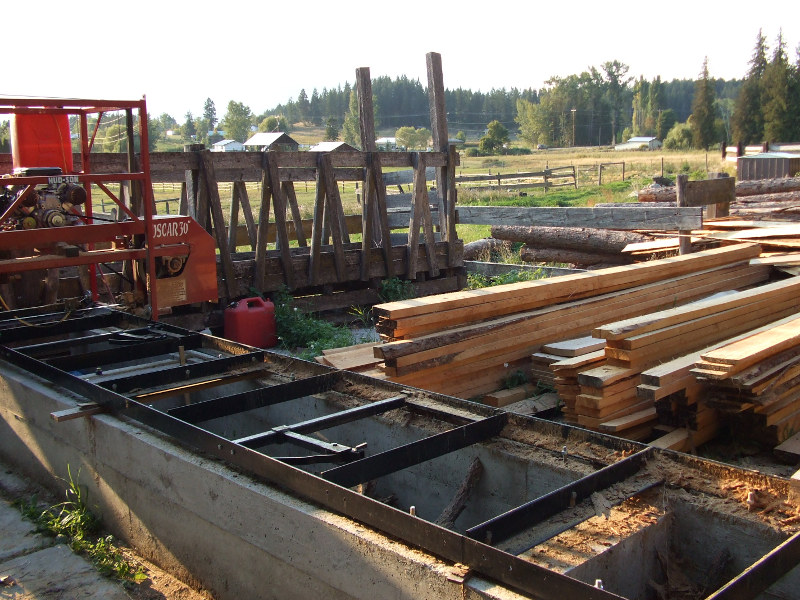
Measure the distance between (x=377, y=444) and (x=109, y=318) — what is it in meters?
3.76

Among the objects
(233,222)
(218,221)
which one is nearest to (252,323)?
(218,221)

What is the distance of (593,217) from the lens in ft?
40.8

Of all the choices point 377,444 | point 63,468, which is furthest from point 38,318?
point 377,444

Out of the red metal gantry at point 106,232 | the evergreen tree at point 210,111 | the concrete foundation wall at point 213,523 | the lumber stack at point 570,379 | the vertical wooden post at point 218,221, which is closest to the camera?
the concrete foundation wall at point 213,523

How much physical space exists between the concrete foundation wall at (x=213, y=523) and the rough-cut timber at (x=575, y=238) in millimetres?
9080

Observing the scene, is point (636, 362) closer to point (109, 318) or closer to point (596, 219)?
point (109, 318)

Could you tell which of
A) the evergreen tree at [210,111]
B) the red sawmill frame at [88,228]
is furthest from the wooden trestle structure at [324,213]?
the evergreen tree at [210,111]

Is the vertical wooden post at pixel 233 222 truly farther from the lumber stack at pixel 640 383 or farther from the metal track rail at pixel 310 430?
the lumber stack at pixel 640 383

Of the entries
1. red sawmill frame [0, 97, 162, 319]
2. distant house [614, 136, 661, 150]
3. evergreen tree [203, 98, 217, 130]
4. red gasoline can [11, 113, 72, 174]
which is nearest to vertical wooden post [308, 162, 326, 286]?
red sawmill frame [0, 97, 162, 319]

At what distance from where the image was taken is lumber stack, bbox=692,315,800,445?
5.32 meters

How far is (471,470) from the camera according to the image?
4480 mm

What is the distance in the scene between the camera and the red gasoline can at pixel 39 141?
816 cm

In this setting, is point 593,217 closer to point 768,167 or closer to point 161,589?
point 161,589

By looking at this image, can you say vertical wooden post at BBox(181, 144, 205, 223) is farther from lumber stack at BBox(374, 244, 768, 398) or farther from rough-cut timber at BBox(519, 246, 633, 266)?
rough-cut timber at BBox(519, 246, 633, 266)
